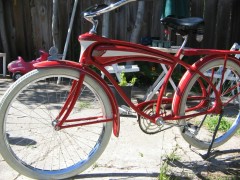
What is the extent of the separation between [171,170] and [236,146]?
946mm

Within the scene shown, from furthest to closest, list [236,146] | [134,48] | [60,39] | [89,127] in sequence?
[60,39] → [89,127] → [236,146] → [134,48]

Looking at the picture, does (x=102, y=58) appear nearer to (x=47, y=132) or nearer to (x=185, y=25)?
(x=185, y=25)

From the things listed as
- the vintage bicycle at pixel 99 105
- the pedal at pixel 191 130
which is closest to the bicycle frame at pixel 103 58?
the vintage bicycle at pixel 99 105

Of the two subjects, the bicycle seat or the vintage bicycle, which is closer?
the vintage bicycle

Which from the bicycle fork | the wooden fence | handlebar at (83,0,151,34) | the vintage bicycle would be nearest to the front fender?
the vintage bicycle

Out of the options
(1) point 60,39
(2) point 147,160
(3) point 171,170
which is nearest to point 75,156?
(2) point 147,160

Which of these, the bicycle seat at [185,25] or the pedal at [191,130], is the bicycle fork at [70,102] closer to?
the bicycle seat at [185,25]

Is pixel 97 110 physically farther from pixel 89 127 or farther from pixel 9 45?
pixel 9 45

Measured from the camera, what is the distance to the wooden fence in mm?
6254

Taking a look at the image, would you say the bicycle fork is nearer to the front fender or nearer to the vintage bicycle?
the vintage bicycle

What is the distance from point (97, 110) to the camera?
177 inches

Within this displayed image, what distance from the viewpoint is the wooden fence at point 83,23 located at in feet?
20.5

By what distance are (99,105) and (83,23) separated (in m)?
3.96

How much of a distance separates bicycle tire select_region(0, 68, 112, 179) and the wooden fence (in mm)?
2027
